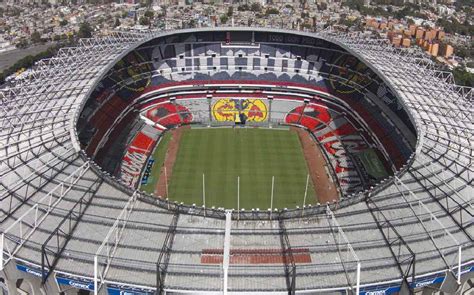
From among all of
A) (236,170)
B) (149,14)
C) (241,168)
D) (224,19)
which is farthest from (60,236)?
(149,14)

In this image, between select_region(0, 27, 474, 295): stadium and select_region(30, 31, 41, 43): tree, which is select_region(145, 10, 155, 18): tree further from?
select_region(0, 27, 474, 295): stadium

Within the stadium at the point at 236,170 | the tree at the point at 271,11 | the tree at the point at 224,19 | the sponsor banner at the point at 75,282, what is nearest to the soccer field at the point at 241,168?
the stadium at the point at 236,170

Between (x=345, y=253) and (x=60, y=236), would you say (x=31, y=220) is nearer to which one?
(x=60, y=236)

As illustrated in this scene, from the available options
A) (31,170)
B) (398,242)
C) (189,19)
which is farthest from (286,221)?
(189,19)

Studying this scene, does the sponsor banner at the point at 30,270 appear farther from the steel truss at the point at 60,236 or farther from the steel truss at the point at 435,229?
the steel truss at the point at 435,229

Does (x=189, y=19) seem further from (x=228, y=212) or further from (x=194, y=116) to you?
(x=228, y=212)

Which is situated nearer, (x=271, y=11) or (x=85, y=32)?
(x=85, y=32)
